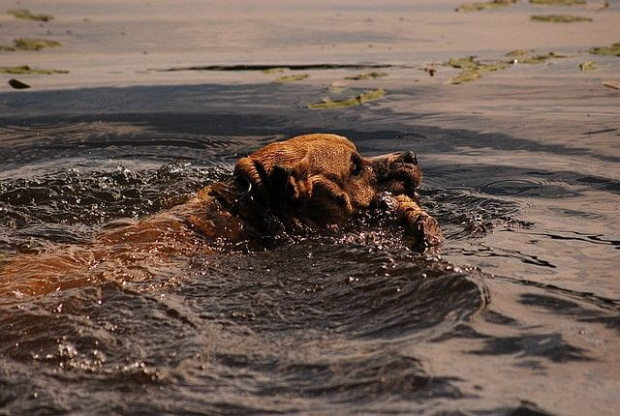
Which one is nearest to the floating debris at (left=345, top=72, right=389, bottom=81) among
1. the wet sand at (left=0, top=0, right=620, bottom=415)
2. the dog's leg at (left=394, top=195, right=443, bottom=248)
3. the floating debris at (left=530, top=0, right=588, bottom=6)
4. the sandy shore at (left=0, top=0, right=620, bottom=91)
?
the wet sand at (left=0, top=0, right=620, bottom=415)

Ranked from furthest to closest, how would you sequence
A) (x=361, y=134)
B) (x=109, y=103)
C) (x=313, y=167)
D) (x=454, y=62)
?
(x=454, y=62) → (x=109, y=103) → (x=361, y=134) → (x=313, y=167)

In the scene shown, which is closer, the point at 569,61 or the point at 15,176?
the point at 15,176

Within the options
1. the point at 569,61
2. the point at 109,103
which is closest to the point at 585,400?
the point at 109,103

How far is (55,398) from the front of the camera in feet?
18.2

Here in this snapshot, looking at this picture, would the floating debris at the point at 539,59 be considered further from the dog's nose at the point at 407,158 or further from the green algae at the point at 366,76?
the dog's nose at the point at 407,158

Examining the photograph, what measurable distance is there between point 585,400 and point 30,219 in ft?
19.3

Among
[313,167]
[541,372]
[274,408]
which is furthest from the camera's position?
[313,167]

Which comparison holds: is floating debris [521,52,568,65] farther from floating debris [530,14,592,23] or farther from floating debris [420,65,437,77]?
floating debris [530,14,592,23]

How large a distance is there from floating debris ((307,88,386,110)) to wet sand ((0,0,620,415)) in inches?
3.7

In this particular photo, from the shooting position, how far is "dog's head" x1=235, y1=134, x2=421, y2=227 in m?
8.80

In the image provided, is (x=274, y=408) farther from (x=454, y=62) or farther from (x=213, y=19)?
(x=213, y=19)

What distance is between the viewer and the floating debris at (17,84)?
14949mm

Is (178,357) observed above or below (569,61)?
below

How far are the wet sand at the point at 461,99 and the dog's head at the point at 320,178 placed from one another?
44.2 inches
